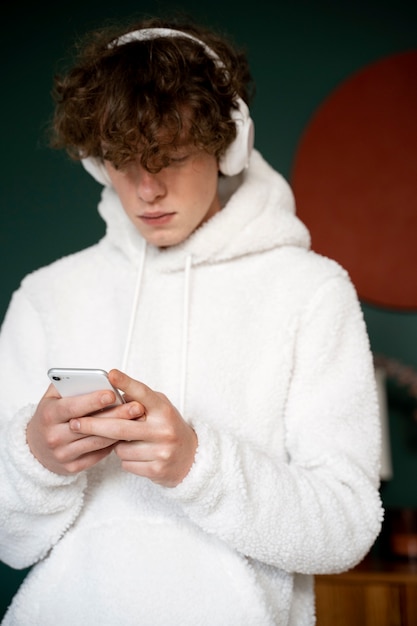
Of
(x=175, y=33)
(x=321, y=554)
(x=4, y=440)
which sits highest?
(x=175, y=33)

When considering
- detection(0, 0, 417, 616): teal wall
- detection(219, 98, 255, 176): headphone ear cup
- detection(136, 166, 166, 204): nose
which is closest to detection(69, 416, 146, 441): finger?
detection(136, 166, 166, 204): nose

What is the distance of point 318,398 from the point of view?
1.00 meters

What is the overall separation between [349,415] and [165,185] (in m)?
0.40

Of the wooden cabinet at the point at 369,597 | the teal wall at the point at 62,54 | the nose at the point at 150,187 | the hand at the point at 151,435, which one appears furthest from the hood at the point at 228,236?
the teal wall at the point at 62,54

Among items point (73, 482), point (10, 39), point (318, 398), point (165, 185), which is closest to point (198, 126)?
point (165, 185)

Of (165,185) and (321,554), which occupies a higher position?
(165,185)

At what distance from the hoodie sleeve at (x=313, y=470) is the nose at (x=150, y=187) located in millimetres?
261

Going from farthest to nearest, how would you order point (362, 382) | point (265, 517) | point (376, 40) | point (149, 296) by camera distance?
1. point (376, 40)
2. point (149, 296)
3. point (362, 382)
4. point (265, 517)

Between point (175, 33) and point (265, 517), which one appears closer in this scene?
point (265, 517)

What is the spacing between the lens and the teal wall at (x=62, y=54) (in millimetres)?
2492

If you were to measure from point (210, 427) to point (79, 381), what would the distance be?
181mm

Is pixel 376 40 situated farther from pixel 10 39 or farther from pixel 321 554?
pixel 321 554

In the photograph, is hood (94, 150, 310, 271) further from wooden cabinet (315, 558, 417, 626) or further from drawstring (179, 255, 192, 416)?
wooden cabinet (315, 558, 417, 626)

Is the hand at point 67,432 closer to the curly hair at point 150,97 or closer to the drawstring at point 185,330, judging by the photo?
the drawstring at point 185,330
